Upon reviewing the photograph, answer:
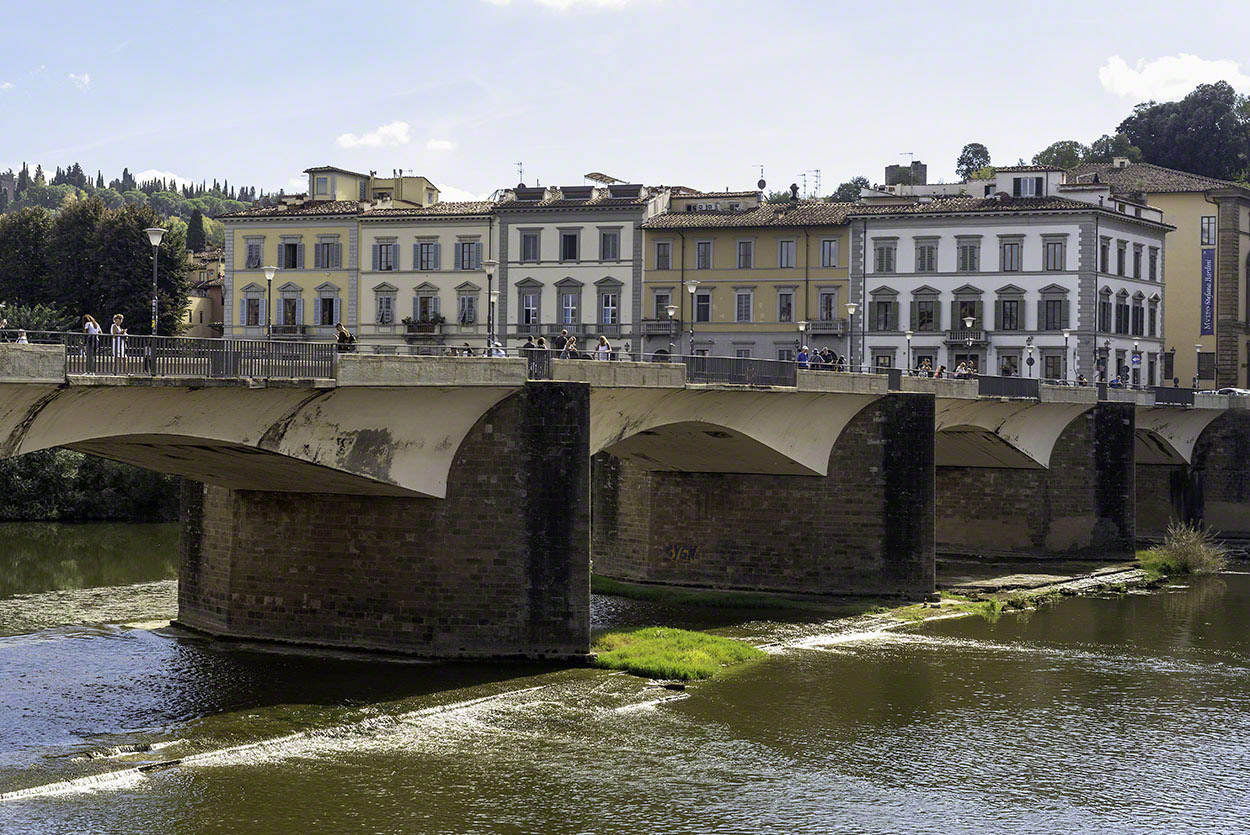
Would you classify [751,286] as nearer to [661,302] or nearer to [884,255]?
[661,302]

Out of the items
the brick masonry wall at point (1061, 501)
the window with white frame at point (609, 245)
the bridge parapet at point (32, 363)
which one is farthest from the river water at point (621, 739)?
the window with white frame at point (609, 245)

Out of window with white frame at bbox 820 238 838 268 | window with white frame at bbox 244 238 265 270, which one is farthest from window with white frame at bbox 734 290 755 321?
window with white frame at bbox 244 238 265 270

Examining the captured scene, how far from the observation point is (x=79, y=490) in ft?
192

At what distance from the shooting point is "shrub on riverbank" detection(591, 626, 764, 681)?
96.6 ft

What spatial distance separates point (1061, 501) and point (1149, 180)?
36353 millimetres

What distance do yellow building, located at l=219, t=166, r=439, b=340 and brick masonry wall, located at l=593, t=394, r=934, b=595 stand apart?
105ft

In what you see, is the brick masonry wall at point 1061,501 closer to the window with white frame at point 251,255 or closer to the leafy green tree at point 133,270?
the window with white frame at point 251,255

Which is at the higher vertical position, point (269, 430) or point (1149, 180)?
point (1149, 180)

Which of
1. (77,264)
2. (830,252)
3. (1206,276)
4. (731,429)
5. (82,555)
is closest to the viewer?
(731,429)

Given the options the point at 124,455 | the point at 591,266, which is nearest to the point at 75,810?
the point at 124,455

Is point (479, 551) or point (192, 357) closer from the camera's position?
point (192, 357)

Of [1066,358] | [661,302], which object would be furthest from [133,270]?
[1066,358]

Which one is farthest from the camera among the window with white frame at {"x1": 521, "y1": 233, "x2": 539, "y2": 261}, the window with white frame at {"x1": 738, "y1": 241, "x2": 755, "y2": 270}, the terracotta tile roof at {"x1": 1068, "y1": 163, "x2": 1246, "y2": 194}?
the terracotta tile roof at {"x1": 1068, "y1": 163, "x2": 1246, "y2": 194}

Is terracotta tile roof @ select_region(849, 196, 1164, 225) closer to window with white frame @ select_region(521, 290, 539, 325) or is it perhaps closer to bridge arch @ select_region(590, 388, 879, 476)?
window with white frame @ select_region(521, 290, 539, 325)
